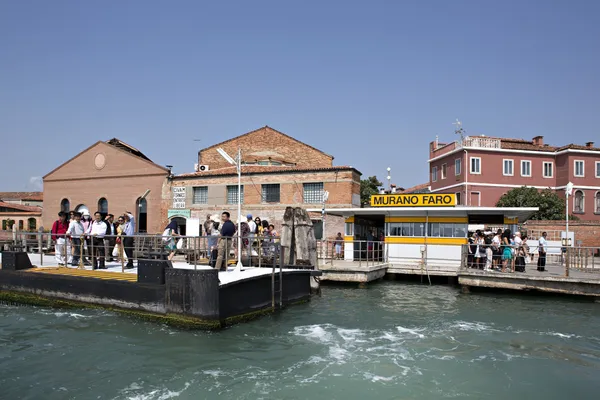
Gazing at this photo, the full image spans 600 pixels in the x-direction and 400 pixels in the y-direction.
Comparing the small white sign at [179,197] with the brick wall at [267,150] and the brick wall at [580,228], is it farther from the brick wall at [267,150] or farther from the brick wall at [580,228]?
the brick wall at [580,228]

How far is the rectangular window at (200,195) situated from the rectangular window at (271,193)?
4.81 m

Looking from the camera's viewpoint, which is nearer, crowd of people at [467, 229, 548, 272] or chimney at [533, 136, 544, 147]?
crowd of people at [467, 229, 548, 272]

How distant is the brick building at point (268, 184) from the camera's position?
3116cm

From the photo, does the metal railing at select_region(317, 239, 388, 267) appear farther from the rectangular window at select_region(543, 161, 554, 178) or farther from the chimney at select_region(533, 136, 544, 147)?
the chimney at select_region(533, 136, 544, 147)

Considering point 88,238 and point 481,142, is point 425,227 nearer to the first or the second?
point 88,238

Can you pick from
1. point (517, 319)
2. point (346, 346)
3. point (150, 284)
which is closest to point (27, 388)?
point (150, 284)

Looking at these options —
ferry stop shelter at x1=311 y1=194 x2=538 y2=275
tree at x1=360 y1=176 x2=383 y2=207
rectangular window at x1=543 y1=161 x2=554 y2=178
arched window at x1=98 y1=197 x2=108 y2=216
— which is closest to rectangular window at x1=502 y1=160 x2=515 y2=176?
rectangular window at x1=543 y1=161 x2=554 y2=178

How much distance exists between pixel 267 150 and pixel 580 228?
24720 millimetres

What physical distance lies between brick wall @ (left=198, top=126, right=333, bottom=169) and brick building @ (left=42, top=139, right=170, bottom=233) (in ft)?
18.6

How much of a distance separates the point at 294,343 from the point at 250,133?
3239 centimetres

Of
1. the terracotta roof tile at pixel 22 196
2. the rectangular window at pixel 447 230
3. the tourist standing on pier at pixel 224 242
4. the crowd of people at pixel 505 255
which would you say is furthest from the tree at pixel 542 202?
the terracotta roof tile at pixel 22 196

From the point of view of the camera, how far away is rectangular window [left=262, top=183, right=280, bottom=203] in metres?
33.1

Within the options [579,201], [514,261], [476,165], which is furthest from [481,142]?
[514,261]

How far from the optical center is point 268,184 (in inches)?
1310
